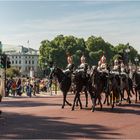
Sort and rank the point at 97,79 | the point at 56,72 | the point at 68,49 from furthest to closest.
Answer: the point at 68,49, the point at 56,72, the point at 97,79

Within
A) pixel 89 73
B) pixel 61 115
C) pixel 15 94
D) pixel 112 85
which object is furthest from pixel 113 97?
pixel 15 94

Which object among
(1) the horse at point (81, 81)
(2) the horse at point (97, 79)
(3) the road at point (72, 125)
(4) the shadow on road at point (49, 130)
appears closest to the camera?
(4) the shadow on road at point (49, 130)

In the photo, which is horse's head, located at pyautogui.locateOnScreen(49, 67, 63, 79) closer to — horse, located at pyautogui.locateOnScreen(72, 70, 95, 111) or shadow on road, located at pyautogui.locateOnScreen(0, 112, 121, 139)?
horse, located at pyautogui.locateOnScreen(72, 70, 95, 111)

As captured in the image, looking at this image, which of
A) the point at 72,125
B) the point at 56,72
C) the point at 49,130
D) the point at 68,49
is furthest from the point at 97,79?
the point at 68,49

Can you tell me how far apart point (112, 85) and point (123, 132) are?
1009 centimetres

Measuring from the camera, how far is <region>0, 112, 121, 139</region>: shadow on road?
1455cm

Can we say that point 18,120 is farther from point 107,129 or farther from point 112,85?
point 112,85

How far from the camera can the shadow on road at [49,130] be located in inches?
573

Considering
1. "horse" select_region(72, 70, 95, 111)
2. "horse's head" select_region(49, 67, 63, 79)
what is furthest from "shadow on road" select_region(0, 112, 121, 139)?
"horse's head" select_region(49, 67, 63, 79)

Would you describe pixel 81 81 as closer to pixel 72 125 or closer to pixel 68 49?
pixel 72 125

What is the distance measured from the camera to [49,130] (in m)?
15.8

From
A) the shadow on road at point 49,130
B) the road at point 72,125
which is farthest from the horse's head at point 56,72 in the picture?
the shadow on road at point 49,130

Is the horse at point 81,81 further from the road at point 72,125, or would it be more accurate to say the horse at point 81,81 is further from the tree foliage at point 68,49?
the tree foliage at point 68,49

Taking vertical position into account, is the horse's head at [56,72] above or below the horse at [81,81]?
above
